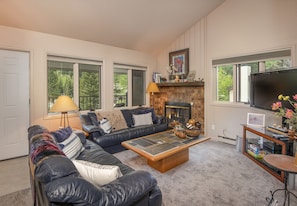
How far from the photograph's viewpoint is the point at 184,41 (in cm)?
488

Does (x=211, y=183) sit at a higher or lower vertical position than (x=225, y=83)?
lower

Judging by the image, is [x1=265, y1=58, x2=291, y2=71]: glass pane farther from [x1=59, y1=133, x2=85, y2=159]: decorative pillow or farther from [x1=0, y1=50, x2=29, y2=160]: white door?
[x1=0, y1=50, x2=29, y2=160]: white door

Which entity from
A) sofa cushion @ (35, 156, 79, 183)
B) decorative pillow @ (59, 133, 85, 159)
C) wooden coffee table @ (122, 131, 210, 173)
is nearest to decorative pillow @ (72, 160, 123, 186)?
sofa cushion @ (35, 156, 79, 183)

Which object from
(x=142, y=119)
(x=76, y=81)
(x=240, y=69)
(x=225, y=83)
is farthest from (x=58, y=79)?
(x=240, y=69)

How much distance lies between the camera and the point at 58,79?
12.5 ft

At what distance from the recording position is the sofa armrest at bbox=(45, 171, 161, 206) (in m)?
0.95

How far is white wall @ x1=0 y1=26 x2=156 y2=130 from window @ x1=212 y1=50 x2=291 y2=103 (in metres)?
2.82

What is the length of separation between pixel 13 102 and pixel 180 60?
13.3 ft

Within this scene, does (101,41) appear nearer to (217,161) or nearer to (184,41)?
(184,41)

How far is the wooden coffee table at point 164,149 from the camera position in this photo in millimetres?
2426

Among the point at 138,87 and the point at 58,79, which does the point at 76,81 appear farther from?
the point at 138,87

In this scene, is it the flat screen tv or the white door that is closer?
the flat screen tv

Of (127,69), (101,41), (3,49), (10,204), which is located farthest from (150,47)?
(10,204)

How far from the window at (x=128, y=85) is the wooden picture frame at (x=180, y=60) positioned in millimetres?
938
